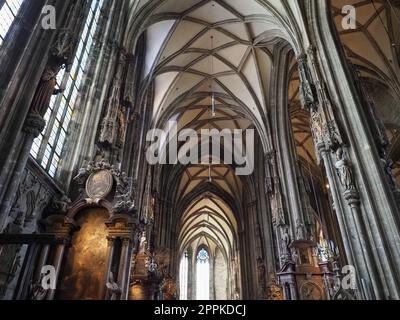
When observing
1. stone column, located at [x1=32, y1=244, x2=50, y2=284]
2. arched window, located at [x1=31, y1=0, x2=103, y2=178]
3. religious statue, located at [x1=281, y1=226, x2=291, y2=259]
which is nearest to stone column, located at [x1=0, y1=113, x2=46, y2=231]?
stone column, located at [x1=32, y1=244, x2=50, y2=284]

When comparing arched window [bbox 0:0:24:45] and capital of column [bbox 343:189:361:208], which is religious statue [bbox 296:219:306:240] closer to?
capital of column [bbox 343:189:361:208]

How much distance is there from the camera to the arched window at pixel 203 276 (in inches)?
1542

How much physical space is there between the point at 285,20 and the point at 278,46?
140 inches

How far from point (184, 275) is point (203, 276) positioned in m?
2.57

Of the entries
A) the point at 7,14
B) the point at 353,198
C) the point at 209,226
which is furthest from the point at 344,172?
the point at 209,226

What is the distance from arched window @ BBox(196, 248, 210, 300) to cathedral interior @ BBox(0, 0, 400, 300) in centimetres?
1609

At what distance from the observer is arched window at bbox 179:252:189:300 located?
38.3 metres

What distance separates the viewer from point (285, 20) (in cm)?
Answer: 1414

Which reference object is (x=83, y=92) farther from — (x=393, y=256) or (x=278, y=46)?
(x=278, y=46)

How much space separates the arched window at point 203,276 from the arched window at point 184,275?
148cm

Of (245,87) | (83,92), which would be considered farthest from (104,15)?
(245,87)

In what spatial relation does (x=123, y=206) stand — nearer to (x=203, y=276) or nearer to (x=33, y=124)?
(x=33, y=124)

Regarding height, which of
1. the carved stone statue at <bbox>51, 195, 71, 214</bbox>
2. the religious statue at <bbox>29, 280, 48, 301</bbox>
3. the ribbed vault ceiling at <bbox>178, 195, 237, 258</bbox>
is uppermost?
the ribbed vault ceiling at <bbox>178, 195, 237, 258</bbox>

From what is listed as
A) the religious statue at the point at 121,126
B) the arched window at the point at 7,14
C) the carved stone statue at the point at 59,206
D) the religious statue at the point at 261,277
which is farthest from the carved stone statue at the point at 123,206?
the religious statue at the point at 261,277
